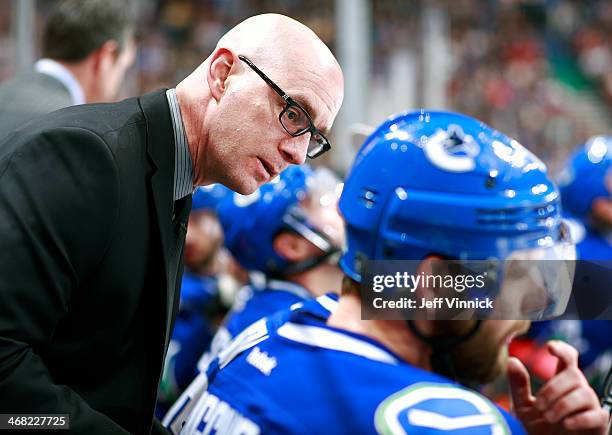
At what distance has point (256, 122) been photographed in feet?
5.12

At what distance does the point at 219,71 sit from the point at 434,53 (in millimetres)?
4832

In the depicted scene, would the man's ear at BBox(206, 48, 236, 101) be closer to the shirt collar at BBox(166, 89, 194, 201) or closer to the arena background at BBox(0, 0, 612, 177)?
the shirt collar at BBox(166, 89, 194, 201)

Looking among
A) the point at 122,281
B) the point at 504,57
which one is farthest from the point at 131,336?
the point at 504,57

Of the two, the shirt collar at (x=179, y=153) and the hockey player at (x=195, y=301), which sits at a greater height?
the shirt collar at (x=179, y=153)

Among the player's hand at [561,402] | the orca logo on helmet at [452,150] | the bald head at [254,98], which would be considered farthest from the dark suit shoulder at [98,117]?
the player's hand at [561,402]

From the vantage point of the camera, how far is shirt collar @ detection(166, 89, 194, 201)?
5.10 ft

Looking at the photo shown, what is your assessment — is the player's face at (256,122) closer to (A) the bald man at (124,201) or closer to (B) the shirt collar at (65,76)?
(A) the bald man at (124,201)

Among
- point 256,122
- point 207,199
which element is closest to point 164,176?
point 256,122

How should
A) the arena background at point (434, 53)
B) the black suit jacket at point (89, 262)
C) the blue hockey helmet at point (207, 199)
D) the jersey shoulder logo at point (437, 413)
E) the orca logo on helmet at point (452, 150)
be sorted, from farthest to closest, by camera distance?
the arena background at point (434, 53), the blue hockey helmet at point (207, 199), the orca logo on helmet at point (452, 150), the black suit jacket at point (89, 262), the jersey shoulder logo at point (437, 413)

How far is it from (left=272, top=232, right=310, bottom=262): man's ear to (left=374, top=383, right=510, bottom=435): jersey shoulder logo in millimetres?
1521

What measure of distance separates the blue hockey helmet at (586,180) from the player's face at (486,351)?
258 centimetres

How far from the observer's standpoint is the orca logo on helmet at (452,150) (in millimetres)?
1332

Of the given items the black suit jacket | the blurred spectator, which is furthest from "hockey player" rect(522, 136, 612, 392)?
the blurred spectator

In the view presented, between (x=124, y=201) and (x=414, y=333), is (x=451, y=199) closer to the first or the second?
(x=414, y=333)
